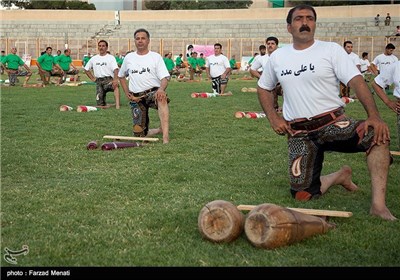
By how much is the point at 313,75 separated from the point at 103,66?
42.6 feet

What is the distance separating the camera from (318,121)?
6.69 meters

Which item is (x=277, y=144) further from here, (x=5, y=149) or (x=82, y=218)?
(x=82, y=218)

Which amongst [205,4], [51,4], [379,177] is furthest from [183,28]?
[379,177]

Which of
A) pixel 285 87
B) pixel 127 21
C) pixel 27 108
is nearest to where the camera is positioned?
pixel 285 87

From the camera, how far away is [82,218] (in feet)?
19.2

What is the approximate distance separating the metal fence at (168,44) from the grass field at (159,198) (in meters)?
39.9

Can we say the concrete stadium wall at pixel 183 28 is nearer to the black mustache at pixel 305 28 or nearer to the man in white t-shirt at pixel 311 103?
the man in white t-shirt at pixel 311 103

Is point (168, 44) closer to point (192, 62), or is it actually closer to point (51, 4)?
point (51, 4)

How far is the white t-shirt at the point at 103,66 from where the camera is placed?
18.9 metres

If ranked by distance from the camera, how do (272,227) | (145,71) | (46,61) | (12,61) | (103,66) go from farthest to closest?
(12,61), (46,61), (103,66), (145,71), (272,227)

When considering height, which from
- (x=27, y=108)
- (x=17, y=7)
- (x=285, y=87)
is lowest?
(x=27, y=108)

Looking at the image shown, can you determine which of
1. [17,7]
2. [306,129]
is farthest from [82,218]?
[17,7]

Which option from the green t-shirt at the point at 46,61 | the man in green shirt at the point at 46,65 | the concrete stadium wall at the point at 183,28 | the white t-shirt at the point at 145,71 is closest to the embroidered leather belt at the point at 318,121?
the white t-shirt at the point at 145,71

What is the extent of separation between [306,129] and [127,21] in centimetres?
5515
